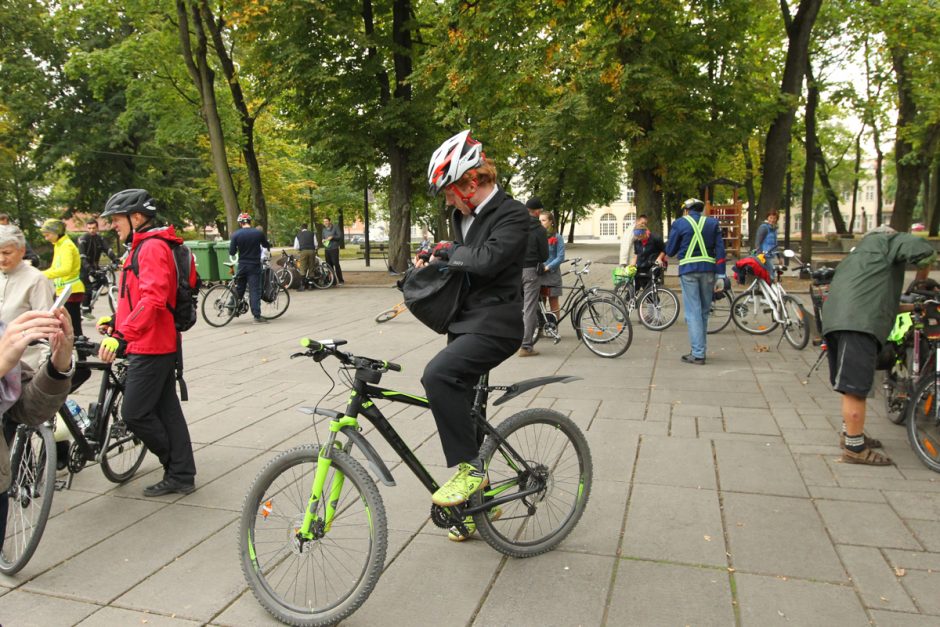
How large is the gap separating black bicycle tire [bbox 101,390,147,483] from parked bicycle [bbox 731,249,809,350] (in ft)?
23.3

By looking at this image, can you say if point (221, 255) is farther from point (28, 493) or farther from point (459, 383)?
point (459, 383)

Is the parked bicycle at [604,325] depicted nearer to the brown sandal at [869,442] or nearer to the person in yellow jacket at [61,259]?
the brown sandal at [869,442]

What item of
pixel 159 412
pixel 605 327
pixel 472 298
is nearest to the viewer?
pixel 472 298

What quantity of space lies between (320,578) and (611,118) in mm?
13221

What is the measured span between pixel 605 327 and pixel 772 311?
249 centimetres

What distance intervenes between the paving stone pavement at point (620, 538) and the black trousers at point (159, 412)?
0.21 metres

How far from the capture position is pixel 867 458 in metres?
4.50

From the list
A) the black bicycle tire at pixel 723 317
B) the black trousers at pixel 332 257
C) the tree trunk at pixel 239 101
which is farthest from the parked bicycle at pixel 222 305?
the tree trunk at pixel 239 101

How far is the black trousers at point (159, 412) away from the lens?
4023mm

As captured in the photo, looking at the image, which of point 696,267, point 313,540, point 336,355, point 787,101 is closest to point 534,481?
point 313,540

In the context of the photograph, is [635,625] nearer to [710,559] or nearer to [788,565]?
[710,559]

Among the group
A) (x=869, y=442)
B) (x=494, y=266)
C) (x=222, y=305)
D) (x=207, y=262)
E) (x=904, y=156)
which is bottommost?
(x=869, y=442)

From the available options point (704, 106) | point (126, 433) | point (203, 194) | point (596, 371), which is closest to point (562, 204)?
point (203, 194)

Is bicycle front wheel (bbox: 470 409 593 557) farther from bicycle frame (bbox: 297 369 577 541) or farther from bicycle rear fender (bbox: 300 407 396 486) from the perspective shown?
bicycle rear fender (bbox: 300 407 396 486)
